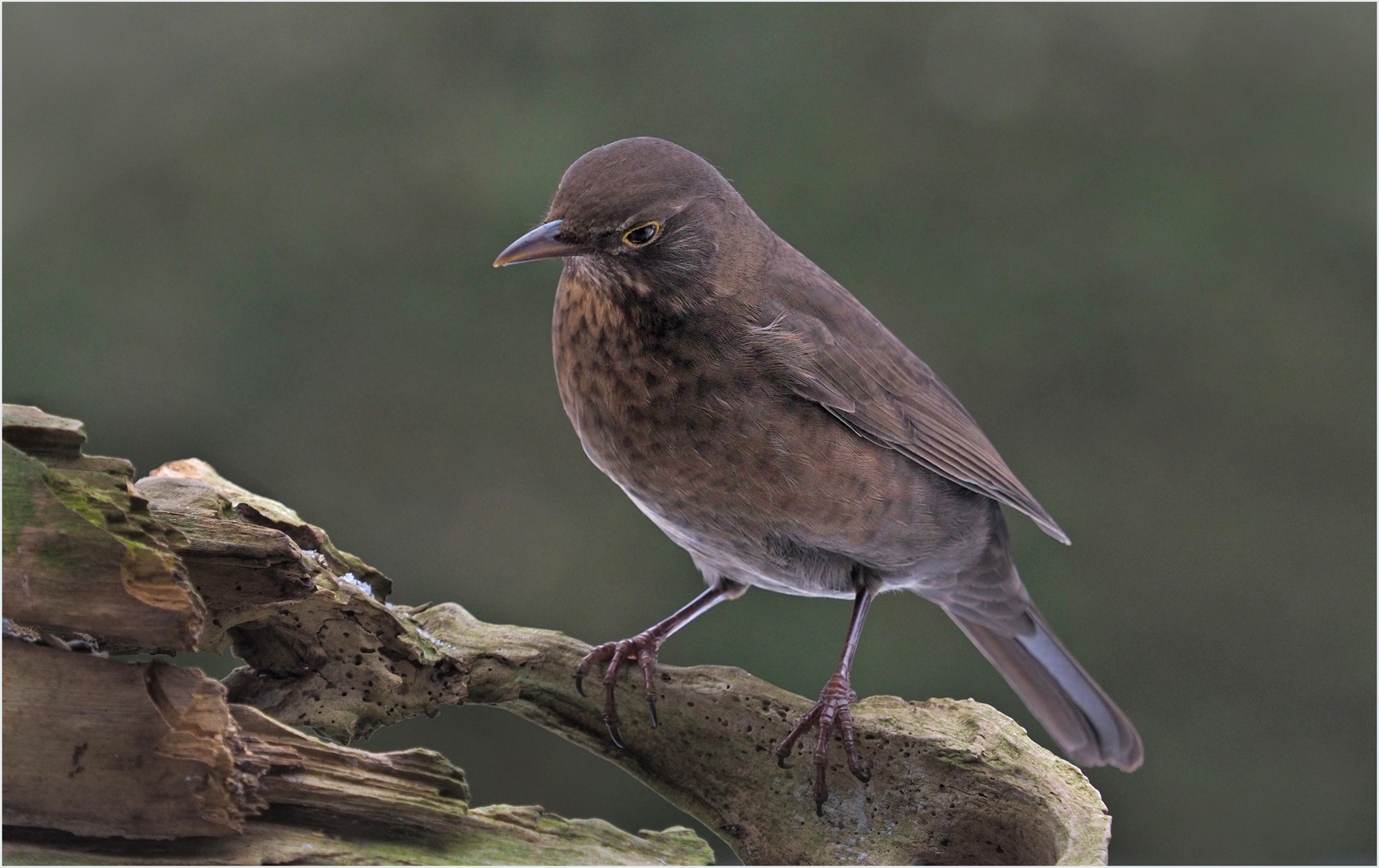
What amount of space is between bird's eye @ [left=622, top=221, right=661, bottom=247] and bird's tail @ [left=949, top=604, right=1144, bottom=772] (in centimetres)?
200

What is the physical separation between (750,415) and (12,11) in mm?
4037

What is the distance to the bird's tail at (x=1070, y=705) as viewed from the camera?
4664 millimetres

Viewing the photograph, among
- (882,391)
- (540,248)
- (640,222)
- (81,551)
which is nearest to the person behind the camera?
(81,551)

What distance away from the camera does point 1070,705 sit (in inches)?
184

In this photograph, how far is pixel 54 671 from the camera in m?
2.70

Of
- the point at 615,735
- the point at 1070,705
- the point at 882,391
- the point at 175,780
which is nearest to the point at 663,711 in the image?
the point at 615,735

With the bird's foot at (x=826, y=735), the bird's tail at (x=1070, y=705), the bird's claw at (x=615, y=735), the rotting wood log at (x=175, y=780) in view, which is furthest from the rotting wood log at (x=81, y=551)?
the bird's tail at (x=1070, y=705)

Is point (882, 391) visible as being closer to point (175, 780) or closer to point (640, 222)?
point (640, 222)

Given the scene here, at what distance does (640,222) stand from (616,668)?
4.18 ft

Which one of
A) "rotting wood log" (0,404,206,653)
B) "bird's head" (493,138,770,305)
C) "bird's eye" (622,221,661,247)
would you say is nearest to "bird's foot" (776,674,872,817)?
"bird's head" (493,138,770,305)

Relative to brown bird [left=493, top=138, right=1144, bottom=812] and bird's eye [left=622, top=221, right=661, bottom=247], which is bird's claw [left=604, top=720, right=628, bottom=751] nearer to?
brown bird [left=493, top=138, right=1144, bottom=812]

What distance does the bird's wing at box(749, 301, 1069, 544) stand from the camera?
148 inches

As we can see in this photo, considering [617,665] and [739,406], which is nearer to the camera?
[739,406]

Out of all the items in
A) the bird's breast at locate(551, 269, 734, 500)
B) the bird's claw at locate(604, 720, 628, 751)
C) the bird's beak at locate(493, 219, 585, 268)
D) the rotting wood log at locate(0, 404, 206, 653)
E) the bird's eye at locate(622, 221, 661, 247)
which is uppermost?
the bird's eye at locate(622, 221, 661, 247)
